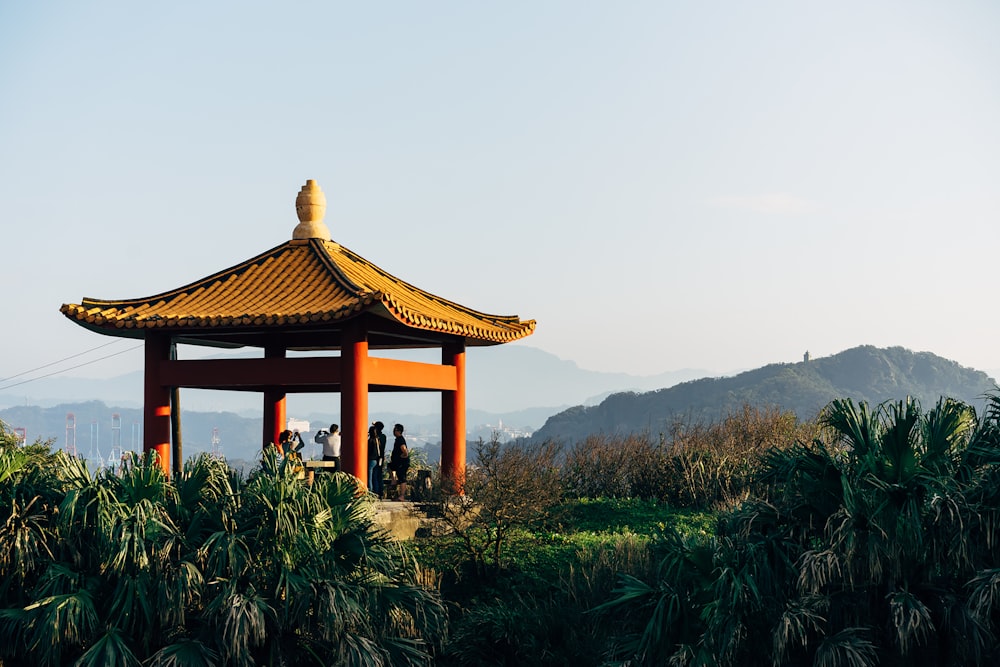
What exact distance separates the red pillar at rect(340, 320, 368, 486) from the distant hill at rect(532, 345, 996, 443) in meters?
Result: 87.0

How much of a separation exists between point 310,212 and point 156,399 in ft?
13.1

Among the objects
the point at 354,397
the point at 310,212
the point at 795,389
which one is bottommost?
the point at 354,397

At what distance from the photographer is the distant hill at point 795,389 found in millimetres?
108875

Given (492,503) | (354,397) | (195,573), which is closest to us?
(195,573)

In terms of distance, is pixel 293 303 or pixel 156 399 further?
pixel 156 399

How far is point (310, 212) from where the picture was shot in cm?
1912

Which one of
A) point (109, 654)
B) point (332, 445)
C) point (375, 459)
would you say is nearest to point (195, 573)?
point (109, 654)

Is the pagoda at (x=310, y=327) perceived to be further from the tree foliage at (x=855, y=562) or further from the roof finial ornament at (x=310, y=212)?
the tree foliage at (x=855, y=562)

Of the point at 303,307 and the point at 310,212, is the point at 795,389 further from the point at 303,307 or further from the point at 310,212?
the point at 303,307

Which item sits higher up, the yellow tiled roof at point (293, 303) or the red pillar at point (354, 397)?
the yellow tiled roof at point (293, 303)

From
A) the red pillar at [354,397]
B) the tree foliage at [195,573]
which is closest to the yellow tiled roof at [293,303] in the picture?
the red pillar at [354,397]

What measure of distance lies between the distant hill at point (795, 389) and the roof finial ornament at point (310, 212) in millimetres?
84948

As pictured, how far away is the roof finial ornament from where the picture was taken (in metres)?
19.1

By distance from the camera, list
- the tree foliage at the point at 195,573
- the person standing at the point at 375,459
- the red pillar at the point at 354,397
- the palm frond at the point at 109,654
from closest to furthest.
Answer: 1. the palm frond at the point at 109,654
2. the tree foliage at the point at 195,573
3. the red pillar at the point at 354,397
4. the person standing at the point at 375,459
